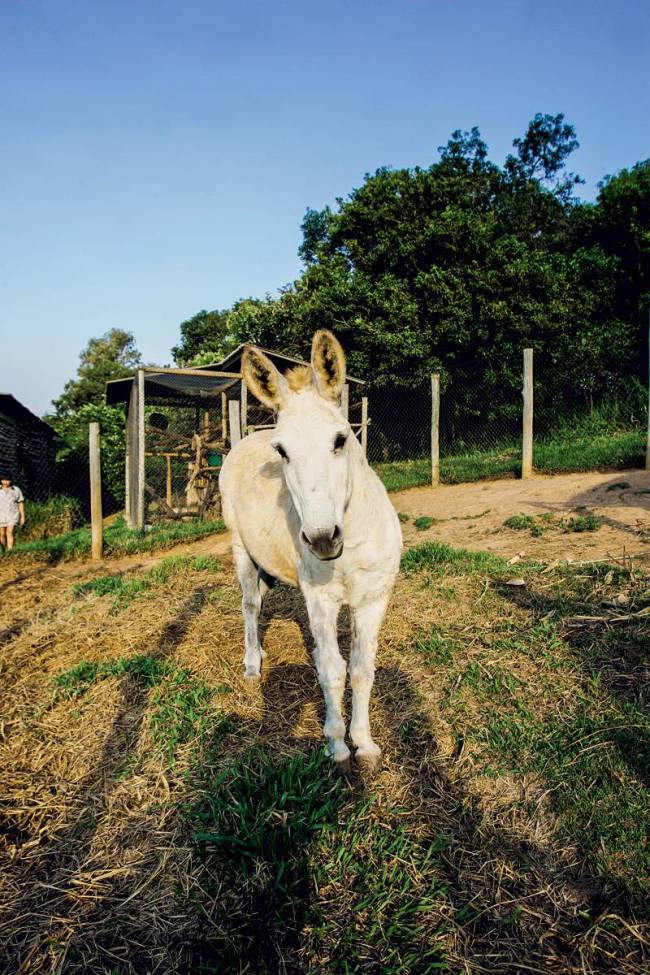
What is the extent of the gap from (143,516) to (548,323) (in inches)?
528

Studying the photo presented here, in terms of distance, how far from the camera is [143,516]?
10914 millimetres

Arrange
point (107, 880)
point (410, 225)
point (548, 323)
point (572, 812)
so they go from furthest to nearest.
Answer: point (410, 225), point (548, 323), point (572, 812), point (107, 880)

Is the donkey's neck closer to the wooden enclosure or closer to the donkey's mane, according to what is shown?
the donkey's mane

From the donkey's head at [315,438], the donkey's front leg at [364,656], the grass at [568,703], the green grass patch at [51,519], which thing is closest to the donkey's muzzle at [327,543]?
the donkey's head at [315,438]

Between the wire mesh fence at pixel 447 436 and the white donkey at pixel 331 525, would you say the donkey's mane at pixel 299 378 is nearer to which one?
the white donkey at pixel 331 525

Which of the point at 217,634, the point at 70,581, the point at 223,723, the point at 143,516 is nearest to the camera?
the point at 223,723

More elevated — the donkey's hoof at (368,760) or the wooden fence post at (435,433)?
the wooden fence post at (435,433)

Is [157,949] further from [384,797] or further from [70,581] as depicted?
[70,581]

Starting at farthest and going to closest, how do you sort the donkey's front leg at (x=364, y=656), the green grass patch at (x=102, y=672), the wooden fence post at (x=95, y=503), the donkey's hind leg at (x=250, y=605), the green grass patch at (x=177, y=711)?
the wooden fence post at (x=95, y=503)
the donkey's hind leg at (x=250, y=605)
the green grass patch at (x=102, y=672)
the green grass patch at (x=177, y=711)
the donkey's front leg at (x=364, y=656)

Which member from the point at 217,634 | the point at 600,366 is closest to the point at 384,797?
the point at 217,634

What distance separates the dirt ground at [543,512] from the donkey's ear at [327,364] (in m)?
3.80

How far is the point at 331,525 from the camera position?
2246mm

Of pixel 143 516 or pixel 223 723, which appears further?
pixel 143 516

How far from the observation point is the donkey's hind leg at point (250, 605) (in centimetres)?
408
